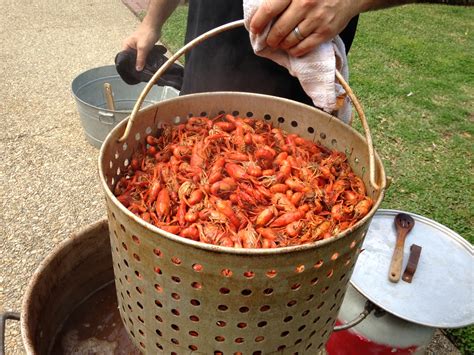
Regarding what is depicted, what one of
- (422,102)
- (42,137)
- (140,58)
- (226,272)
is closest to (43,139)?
(42,137)

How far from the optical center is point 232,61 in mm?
2924

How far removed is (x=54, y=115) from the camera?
5582mm

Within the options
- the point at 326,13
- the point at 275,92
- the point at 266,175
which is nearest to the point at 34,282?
the point at 266,175

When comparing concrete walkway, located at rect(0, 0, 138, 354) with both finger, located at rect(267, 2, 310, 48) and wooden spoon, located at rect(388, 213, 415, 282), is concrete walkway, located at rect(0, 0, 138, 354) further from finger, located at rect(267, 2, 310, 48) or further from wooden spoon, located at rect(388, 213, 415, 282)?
finger, located at rect(267, 2, 310, 48)

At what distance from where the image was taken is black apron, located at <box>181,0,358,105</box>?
283 centimetres

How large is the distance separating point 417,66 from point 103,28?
5.83 meters

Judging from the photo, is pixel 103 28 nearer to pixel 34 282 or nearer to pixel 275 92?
pixel 275 92

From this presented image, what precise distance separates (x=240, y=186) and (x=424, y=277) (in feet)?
4.84

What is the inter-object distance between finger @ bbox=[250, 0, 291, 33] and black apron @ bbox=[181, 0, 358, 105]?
1201mm

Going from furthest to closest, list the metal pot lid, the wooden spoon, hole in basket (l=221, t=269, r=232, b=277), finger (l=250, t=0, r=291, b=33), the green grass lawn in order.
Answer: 1. the green grass lawn
2. the wooden spoon
3. the metal pot lid
4. finger (l=250, t=0, r=291, b=33)
5. hole in basket (l=221, t=269, r=232, b=277)

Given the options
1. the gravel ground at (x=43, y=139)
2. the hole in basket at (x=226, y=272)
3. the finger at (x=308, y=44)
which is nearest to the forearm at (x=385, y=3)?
the finger at (x=308, y=44)

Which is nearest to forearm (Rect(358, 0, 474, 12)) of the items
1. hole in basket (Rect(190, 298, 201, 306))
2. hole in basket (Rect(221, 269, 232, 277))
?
hole in basket (Rect(221, 269, 232, 277))

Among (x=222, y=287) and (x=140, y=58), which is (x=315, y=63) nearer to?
(x=222, y=287)

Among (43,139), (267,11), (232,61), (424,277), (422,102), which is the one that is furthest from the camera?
(422,102)
